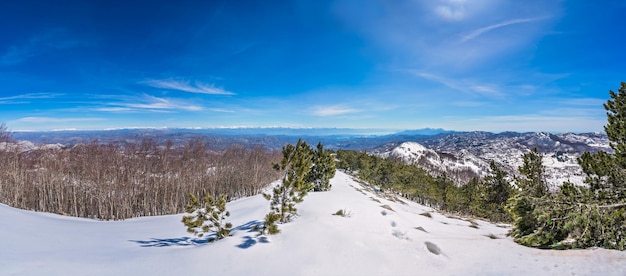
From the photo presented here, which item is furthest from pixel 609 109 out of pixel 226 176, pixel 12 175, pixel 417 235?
pixel 12 175

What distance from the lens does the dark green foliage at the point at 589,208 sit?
22.1 feet

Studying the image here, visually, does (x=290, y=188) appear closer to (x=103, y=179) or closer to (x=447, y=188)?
(x=103, y=179)

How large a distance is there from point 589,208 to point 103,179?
27.6 meters

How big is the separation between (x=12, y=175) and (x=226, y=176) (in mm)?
16262

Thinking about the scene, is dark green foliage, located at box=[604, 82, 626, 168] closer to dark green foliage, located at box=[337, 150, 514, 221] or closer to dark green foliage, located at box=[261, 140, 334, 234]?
dark green foliage, located at box=[261, 140, 334, 234]

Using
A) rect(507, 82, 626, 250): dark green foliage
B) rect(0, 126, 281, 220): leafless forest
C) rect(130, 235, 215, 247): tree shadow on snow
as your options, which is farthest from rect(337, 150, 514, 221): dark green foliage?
rect(0, 126, 281, 220): leafless forest

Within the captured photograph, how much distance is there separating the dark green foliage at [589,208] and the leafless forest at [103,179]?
2397cm

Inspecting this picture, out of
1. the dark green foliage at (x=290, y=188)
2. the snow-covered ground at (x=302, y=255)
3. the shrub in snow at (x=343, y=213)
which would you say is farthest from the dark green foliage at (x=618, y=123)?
the dark green foliage at (x=290, y=188)

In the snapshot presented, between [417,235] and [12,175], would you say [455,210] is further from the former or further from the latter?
A: [12,175]

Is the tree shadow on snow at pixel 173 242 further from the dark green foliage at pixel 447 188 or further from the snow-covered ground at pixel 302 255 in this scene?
the dark green foliage at pixel 447 188

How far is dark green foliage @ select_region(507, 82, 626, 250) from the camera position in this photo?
675cm

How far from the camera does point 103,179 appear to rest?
20.3m

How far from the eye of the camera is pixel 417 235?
28.7 feet

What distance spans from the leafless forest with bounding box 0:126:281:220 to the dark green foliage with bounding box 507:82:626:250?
944 inches
